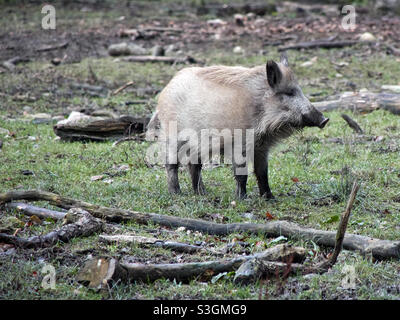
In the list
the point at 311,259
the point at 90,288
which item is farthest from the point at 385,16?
the point at 90,288

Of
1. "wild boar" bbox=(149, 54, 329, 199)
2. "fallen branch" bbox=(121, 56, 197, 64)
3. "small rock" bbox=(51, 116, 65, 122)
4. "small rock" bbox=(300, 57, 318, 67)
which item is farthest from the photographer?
"fallen branch" bbox=(121, 56, 197, 64)

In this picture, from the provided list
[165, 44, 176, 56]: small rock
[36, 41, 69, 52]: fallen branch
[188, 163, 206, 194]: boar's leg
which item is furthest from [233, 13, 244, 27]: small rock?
[188, 163, 206, 194]: boar's leg

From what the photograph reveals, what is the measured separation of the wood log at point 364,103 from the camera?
924 centimetres

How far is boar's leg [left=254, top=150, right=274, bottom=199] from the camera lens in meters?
6.34

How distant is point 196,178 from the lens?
659 cm

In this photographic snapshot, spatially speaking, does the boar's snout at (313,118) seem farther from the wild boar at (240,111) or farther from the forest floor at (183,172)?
the forest floor at (183,172)

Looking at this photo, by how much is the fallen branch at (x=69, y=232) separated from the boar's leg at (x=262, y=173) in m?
1.96

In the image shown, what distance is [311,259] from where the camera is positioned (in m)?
4.59

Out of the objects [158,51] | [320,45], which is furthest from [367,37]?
[158,51]

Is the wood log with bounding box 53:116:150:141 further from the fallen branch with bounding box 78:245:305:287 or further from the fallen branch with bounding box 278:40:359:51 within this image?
the fallen branch with bounding box 278:40:359:51

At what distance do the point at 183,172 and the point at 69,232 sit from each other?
287 centimetres

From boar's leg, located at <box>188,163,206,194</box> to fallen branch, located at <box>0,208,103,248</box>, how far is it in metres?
1.69

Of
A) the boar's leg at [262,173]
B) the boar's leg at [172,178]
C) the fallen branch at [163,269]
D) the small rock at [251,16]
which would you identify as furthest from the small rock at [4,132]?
the small rock at [251,16]

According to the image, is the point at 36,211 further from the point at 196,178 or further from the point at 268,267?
the point at 268,267
